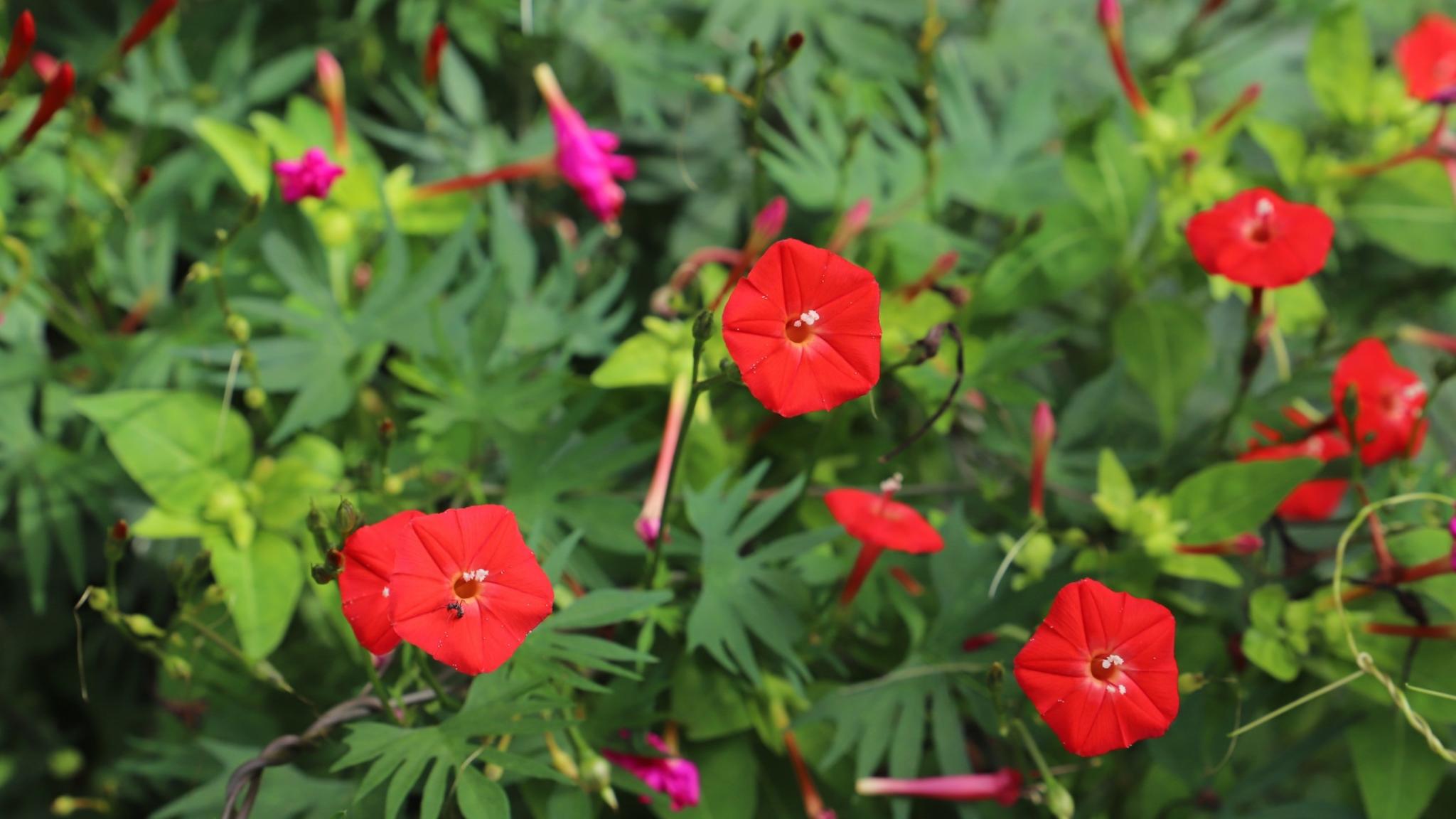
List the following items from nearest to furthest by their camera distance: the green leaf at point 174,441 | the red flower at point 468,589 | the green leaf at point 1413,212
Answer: the red flower at point 468,589, the green leaf at point 174,441, the green leaf at point 1413,212

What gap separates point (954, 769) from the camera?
71 centimetres

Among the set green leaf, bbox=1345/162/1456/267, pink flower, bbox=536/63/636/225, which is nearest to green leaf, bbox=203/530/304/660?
pink flower, bbox=536/63/636/225

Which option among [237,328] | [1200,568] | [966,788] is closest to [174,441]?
[237,328]

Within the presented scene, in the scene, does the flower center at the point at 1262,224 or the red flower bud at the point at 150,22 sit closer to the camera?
the flower center at the point at 1262,224

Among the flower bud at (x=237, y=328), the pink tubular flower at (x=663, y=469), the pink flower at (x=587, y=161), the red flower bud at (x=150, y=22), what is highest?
the red flower bud at (x=150, y=22)

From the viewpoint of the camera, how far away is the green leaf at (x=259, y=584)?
2.31 feet

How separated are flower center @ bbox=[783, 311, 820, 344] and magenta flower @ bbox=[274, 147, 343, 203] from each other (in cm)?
45

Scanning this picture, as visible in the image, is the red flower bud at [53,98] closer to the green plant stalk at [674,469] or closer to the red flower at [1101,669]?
the green plant stalk at [674,469]

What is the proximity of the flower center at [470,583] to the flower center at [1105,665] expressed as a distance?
12.5 inches

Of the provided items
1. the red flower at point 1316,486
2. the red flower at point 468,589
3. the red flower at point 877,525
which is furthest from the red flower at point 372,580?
the red flower at point 1316,486

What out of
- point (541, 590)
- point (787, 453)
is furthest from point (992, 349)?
point (541, 590)

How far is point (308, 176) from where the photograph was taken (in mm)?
797

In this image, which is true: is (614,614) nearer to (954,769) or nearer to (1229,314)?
(954,769)

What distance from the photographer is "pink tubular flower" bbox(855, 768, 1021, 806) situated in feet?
2.29
